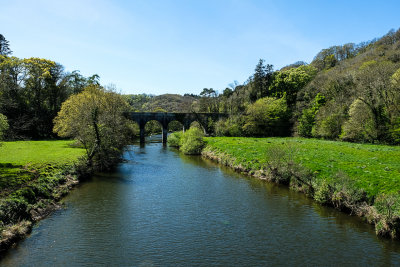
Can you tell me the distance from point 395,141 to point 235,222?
3785 cm

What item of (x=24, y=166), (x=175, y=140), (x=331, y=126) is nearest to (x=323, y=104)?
(x=331, y=126)

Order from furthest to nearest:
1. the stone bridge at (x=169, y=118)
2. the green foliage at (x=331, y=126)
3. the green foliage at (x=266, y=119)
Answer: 1. the stone bridge at (x=169, y=118)
2. the green foliage at (x=266, y=119)
3. the green foliage at (x=331, y=126)

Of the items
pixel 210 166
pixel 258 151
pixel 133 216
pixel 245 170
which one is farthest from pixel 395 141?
pixel 133 216

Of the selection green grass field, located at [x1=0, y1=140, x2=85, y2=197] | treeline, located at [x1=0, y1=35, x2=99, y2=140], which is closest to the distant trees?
treeline, located at [x1=0, y1=35, x2=99, y2=140]

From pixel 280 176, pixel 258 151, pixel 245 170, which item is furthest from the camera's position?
pixel 258 151

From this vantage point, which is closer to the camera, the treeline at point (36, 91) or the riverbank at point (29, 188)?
the riverbank at point (29, 188)

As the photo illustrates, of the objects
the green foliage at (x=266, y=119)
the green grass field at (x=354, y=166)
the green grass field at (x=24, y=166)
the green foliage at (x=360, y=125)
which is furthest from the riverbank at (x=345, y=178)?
the green foliage at (x=266, y=119)

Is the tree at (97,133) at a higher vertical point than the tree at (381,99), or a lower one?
lower

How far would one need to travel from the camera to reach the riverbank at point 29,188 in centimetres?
1517

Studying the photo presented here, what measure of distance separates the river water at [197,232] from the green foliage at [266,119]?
43483 millimetres

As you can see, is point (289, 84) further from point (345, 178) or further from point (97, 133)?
point (345, 178)

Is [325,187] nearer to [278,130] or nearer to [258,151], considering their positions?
[258,151]

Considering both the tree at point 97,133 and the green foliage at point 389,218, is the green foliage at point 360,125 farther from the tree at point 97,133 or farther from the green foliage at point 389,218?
the tree at point 97,133

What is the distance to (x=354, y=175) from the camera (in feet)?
71.5
